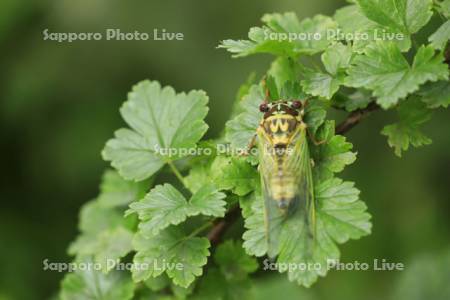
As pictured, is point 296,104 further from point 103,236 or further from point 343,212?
point 103,236

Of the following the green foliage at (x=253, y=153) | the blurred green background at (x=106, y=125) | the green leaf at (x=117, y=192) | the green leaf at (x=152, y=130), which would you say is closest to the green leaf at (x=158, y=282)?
the green foliage at (x=253, y=153)

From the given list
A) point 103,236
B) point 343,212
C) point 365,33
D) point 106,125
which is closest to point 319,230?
point 343,212

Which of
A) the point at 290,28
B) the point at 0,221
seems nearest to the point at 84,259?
the point at 290,28

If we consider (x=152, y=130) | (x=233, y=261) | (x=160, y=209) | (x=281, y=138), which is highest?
(x=152, y=130)

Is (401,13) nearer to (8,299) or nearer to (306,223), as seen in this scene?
(306,223)

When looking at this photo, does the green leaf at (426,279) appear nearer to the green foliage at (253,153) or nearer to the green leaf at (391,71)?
the green foliage at (253,153)
